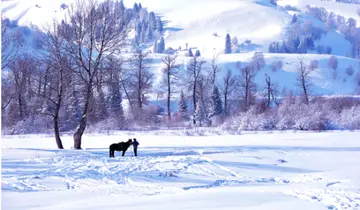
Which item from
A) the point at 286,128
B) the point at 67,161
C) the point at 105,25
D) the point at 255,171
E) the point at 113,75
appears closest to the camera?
the point at 255,171

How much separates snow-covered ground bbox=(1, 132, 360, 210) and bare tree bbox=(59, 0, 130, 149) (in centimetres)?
400

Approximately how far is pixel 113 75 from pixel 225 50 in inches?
4898

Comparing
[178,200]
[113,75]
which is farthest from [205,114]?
[178,200]

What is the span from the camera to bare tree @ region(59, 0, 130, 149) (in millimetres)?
22312

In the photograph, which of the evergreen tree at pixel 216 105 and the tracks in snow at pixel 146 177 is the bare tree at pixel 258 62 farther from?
the tracks in snow at pixel 146 177

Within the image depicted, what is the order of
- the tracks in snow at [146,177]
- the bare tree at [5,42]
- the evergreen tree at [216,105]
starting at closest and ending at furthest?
the tracks in snow at [146,177] → the bare tree at [5,42] → the evergreen tree at [216,105]

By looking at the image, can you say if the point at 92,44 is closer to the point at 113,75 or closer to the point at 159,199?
the point at 113,75

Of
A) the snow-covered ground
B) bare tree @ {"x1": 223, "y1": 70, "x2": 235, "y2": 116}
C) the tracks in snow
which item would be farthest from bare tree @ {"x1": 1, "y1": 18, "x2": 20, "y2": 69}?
bare tree @ {"x1": 223, "y1": 70, "x2": 235, "y2": 116}

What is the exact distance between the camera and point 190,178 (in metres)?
14.3

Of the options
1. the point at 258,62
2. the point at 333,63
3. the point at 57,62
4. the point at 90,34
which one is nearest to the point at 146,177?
the point at 90,34

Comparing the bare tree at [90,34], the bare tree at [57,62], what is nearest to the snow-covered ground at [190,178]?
the bare tree at [57,62]

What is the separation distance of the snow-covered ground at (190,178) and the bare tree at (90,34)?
4.00 meters

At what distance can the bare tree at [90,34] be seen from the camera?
73.2 ft

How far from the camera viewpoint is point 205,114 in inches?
1955
